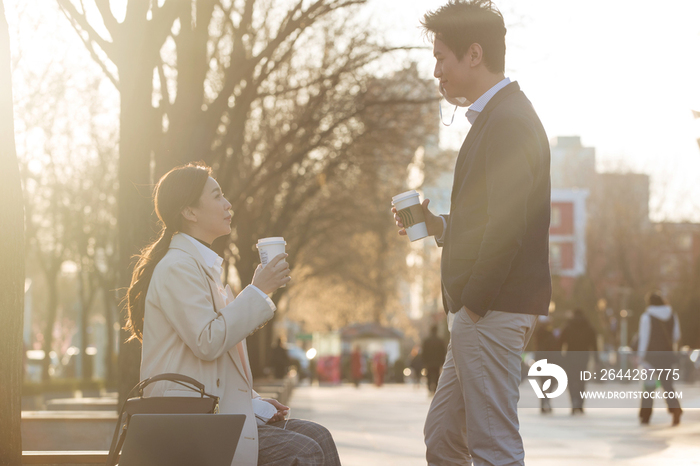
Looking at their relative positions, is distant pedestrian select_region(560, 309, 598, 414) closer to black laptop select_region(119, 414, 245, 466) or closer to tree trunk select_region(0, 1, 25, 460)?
tree trunk select_region(0, 1, 25, 460)

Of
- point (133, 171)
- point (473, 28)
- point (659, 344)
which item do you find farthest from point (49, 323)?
point (473, 28)

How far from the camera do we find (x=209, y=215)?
4.04 m

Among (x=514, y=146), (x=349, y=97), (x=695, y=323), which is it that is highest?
(x=349, y=97)

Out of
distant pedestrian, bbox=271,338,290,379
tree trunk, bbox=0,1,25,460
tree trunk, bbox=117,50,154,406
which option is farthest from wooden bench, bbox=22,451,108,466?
distant pedestrian, bbox=271,338,290,379

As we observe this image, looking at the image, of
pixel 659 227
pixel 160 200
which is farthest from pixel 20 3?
pixel 659 227

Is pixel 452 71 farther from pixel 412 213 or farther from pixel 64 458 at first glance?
pixel 64 458

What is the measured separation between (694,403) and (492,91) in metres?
14.7

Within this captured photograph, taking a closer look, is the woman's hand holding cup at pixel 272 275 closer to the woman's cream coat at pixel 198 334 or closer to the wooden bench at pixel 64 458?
the woman's cream coat at pixel 198 334

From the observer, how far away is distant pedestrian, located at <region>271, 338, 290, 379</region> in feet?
88.1

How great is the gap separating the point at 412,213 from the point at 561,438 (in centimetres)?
816

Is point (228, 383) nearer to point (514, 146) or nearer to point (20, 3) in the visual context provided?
point (514, 146)

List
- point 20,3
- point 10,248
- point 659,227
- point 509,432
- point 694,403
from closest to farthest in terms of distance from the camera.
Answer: point 509,432
point 10,248
point 20,3
point 694,403
point 659,227

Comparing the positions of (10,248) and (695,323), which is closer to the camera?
(10,248)

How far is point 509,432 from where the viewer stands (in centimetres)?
361
